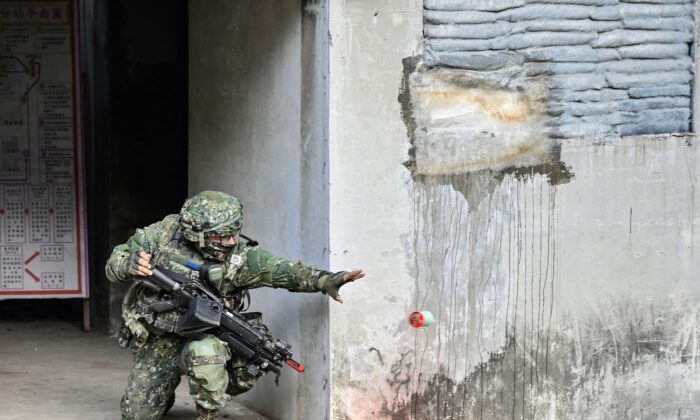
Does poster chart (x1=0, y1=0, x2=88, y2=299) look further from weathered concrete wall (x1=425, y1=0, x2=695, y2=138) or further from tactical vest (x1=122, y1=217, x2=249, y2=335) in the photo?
weathered concrete wall (x1=425, y1=0, x2=695, y2=138)

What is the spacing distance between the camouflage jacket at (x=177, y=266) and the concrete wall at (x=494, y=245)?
301 mm

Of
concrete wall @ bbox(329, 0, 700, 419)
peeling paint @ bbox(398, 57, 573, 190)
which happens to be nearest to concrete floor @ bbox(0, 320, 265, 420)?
concrete wall @ bbox(329, 0, 700, 419)

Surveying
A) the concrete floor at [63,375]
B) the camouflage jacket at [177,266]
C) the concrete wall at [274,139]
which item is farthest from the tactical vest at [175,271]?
the concrete floor at [63,375]

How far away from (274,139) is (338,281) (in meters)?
1.01

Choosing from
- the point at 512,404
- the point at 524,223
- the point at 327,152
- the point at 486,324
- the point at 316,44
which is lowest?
the point at 512,404

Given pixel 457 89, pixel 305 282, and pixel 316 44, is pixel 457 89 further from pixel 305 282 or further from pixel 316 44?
pixel 305 282

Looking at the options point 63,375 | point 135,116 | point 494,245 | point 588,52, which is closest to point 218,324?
point 494,245

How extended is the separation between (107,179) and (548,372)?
135 inches

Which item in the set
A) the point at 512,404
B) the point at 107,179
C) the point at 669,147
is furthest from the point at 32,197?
the point at 669,147

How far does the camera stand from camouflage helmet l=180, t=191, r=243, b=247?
17.3 feet

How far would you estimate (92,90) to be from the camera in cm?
812

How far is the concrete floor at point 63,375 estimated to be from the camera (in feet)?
19.9

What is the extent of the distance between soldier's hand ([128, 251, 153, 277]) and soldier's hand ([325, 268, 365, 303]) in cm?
81

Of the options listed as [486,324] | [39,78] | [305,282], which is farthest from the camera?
[39,78]
